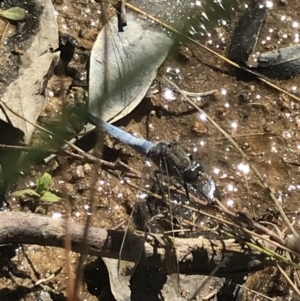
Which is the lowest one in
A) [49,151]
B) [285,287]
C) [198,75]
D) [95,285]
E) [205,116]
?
[95,285]

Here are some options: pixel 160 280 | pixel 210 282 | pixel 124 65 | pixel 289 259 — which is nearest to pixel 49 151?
pixel 124 65

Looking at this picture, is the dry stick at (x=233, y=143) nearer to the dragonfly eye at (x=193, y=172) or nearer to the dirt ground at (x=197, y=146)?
the dirt ground at (x=197, y=146)

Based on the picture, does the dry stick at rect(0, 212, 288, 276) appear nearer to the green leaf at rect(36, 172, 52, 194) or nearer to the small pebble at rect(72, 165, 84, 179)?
the green leaf at rect(36, 172, 52, 194)

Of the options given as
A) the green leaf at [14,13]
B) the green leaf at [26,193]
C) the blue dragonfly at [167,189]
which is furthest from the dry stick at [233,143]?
the green leaf at [26,193]

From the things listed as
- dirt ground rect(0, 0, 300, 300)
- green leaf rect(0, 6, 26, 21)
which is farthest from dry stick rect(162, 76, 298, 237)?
green leaf rect(0, 6, 26, 21)

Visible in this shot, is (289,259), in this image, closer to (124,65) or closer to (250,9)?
(124,65)

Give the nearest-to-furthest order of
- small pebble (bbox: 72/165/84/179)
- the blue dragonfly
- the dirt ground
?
the blue dragonfly, the dirt ground, small pebble (bbox: 72/165/84/179)
